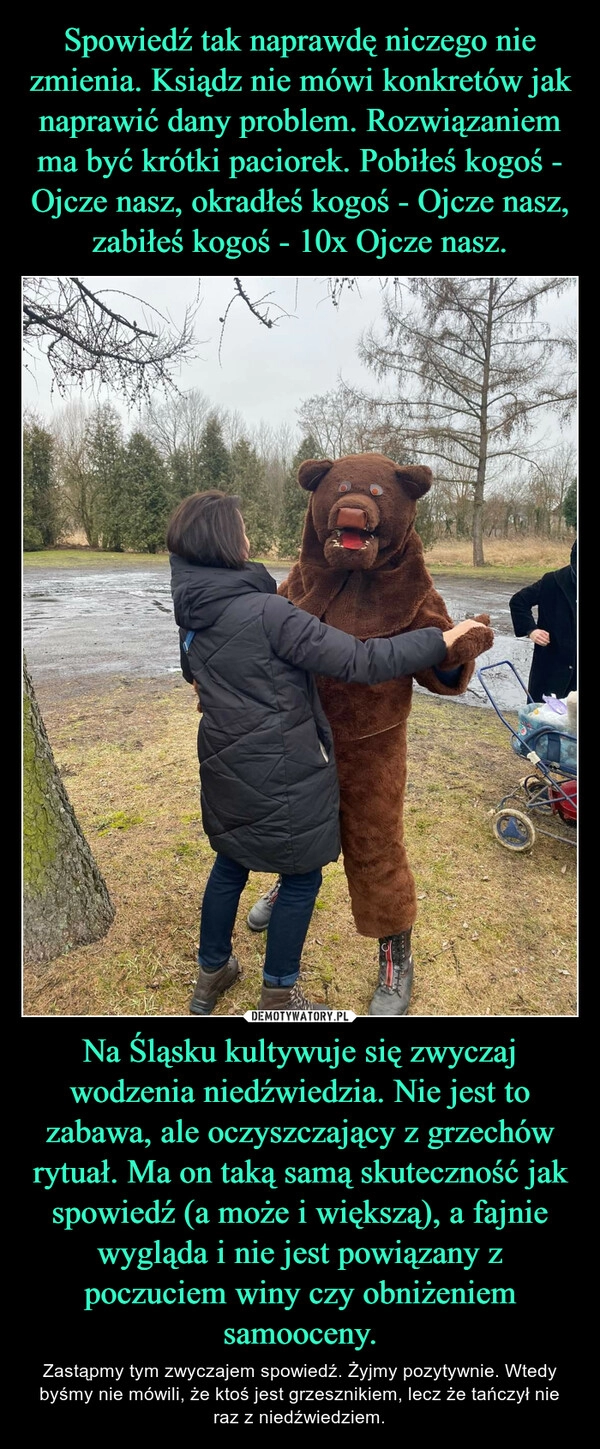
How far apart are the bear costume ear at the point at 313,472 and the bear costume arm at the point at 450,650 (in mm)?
513

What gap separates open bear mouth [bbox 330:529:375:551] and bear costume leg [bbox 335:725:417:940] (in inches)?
23.2

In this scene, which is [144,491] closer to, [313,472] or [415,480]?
[313,472]

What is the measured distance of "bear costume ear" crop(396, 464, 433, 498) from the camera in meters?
1.82

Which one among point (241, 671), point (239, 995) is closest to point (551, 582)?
point (241, 671)

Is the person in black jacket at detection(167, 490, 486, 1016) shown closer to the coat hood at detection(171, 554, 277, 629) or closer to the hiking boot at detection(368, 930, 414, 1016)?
the coat hood at detection(171, 554, 277, 629)

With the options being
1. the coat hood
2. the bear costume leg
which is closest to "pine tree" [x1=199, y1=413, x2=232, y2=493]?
the bear costume leg

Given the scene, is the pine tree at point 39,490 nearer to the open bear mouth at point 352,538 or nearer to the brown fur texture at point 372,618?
the brown fur texture at point 372,618

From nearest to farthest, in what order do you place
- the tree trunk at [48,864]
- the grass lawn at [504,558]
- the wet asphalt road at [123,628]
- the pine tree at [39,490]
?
the tree trunk at [48,864] < the wet asphalt road at [123,628] < the grass lawn at [504,558] < the pine tree at [39,490]

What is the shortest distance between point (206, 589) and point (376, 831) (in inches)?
38.3

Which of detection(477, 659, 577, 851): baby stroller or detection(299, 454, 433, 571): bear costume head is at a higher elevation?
detection(299, 454, 433, 571): bear costume head

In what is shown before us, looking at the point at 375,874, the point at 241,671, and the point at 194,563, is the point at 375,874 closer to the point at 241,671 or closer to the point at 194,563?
the point at 241,671

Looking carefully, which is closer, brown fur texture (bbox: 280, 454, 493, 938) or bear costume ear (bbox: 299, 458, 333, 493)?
brown fur texture (bbox: 280, 454, 493, 938)

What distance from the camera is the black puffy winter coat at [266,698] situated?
1.54 m

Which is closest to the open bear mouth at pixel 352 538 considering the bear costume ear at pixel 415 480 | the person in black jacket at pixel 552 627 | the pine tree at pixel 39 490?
the bear costume ear at pixel 415 480
